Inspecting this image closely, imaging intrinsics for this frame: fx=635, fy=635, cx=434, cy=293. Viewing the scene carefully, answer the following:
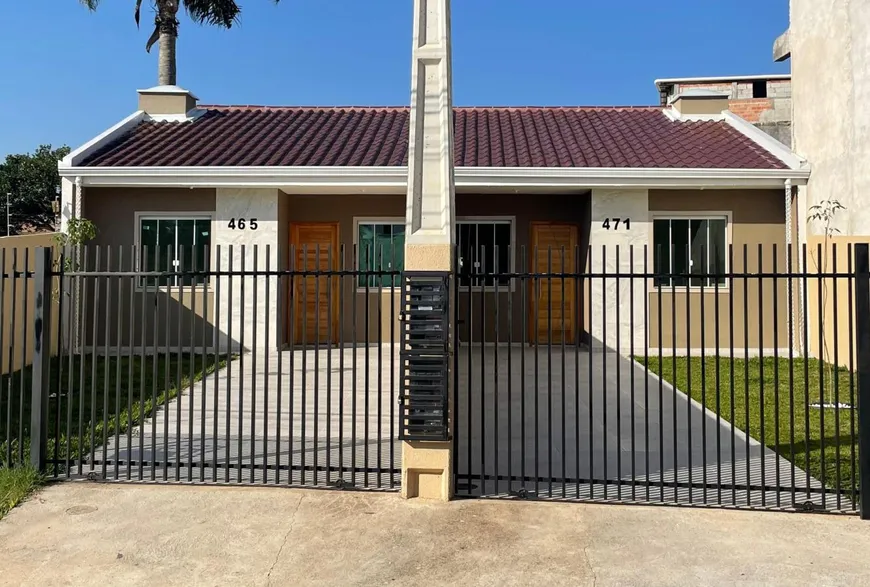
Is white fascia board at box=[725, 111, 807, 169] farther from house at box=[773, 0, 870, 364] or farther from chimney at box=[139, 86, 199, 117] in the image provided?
chimney at box=[139, 86, 199, 117]

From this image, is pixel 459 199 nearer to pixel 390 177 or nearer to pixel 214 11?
pixel 390 177

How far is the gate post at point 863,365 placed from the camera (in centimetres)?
439

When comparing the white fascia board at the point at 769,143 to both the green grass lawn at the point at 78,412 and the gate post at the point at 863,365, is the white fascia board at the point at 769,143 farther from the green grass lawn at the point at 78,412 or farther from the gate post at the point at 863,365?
the green grass lawn at the point at 78,412

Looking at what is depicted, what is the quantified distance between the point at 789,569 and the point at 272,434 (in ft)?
15.9

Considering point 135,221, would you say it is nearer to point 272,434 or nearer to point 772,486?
point 272,434

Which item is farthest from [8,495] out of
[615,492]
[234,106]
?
[234,106]

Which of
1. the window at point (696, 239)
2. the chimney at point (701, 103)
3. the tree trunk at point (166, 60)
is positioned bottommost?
the window at point (696, 239)

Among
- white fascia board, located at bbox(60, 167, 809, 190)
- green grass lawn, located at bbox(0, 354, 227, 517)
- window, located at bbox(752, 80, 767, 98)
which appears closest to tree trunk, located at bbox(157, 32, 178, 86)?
white fascia board, located at bbox(60, 167, 809, 190)

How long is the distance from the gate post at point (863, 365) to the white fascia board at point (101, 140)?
12057 millimetres

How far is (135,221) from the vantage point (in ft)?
39.3

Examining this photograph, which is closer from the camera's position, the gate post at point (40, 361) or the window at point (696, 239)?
the gate post at point (40, 361)

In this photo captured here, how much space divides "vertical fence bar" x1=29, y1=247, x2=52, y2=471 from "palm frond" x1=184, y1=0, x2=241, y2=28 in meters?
17.8

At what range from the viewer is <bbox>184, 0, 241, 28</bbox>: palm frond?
2022 cm

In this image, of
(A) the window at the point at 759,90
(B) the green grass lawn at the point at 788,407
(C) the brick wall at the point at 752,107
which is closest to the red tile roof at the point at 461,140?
(B) the green grass lawn at the point at 788,407
